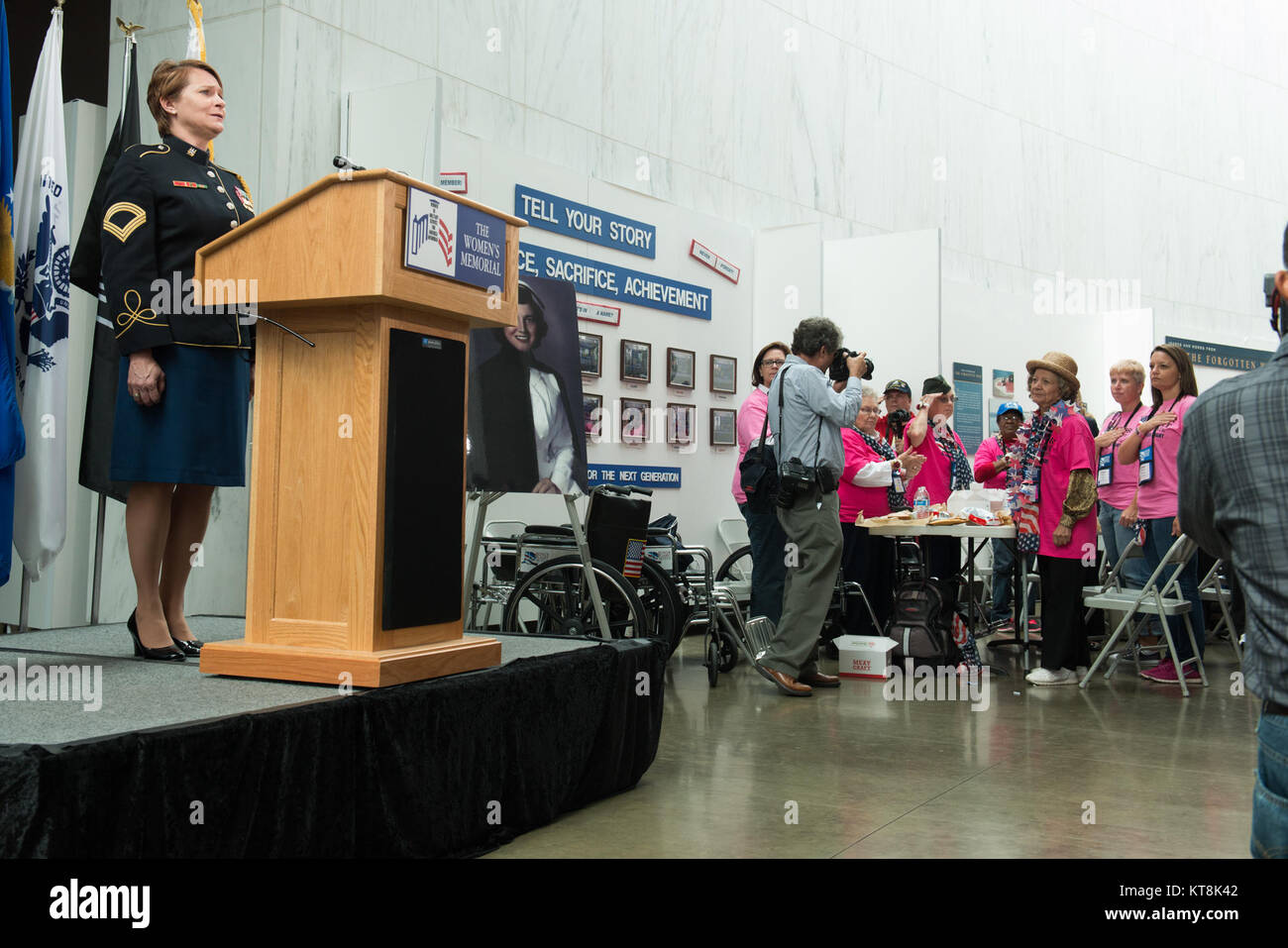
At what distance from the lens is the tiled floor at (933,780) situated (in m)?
2.97

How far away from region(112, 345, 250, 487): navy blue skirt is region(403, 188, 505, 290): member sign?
68cm

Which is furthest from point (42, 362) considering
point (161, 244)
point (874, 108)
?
point (874, 108)

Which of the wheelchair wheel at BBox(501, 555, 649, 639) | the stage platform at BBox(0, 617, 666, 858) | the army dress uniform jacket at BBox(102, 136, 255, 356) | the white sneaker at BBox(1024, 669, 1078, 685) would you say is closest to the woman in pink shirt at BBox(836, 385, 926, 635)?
the white sneaker at BBox(1024, 669, 1078, 685)

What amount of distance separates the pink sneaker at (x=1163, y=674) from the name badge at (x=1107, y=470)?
47.8 inches

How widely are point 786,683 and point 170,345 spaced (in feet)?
10.2

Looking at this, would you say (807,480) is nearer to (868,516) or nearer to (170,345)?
(868,516)

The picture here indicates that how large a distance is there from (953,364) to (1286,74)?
10020mm

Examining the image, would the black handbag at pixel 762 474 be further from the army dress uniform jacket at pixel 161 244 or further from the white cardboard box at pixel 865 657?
the army dress uniform jacket at pixel 161 244

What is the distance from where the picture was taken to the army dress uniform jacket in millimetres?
2900

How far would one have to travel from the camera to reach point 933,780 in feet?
12.0

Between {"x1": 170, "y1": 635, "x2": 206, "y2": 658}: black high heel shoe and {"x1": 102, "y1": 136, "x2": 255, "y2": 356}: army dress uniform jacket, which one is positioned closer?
{"x1": 102, "y1": 136, "x2": 255, "y2": 356}: army dress uniform jacket

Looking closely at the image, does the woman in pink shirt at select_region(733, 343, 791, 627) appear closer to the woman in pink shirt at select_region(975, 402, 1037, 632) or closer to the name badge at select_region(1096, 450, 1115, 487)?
the woman in pink shirt at select_region(975, 402, 1037, 632)

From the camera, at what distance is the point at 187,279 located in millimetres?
2969

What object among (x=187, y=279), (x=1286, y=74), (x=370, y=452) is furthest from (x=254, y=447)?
(x=1286, y=74)
